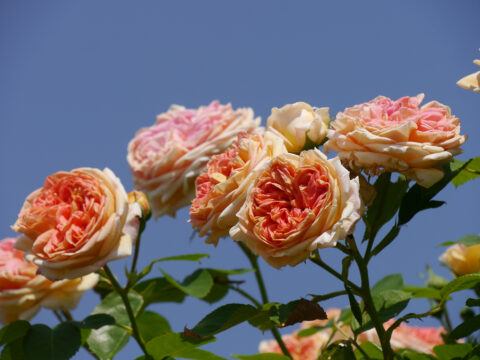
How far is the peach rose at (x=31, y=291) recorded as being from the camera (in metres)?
1.23

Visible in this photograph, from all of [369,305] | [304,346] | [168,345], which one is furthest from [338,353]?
[304,346]

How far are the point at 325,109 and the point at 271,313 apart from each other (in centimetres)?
→ 32

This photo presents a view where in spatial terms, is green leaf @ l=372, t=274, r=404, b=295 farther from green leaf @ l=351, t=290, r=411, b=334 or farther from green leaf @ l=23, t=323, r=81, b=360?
green leaf @ l=23, t=323, r=81, b=360

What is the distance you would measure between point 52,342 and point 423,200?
669mm

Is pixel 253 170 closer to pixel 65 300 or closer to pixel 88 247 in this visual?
pixel 88 247

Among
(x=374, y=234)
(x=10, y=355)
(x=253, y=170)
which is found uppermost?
(x=253, y=170)

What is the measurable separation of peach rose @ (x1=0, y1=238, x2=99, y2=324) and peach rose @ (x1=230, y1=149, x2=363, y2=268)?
53cm

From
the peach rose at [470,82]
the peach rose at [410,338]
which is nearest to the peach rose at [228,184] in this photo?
the peach rose at [470,82]

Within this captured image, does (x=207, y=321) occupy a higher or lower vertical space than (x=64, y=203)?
lower

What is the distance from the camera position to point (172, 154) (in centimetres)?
144

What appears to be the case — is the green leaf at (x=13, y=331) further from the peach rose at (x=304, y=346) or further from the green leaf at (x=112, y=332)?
the peach rose at (x=304, y=346)

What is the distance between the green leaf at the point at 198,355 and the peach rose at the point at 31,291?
256mm

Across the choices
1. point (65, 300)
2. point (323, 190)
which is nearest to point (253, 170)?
point (323, 190)

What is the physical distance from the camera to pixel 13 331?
1146 millimetres
